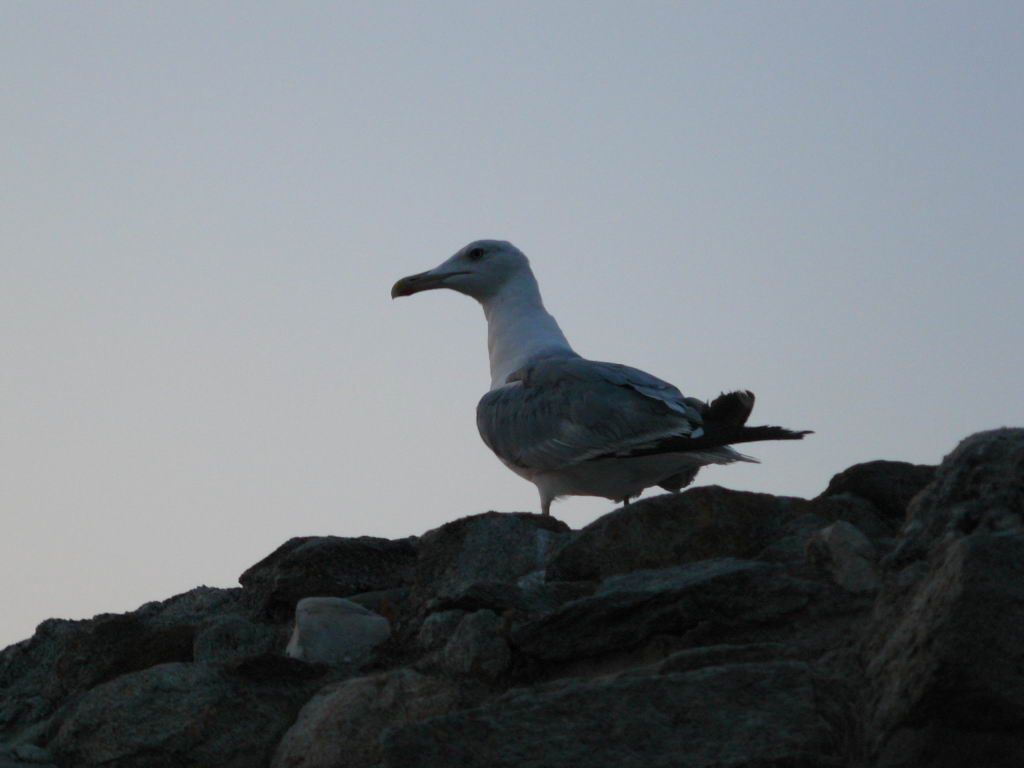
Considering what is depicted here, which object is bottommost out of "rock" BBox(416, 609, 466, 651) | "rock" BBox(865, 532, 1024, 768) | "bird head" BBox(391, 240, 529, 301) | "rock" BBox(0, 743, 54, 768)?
"rock" BBox(865, 532, 1024, 768)

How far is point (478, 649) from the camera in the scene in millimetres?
4250

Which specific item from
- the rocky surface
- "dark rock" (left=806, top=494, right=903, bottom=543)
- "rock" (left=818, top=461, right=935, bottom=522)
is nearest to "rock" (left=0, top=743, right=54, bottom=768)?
the rocky surface

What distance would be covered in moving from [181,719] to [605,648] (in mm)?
1313

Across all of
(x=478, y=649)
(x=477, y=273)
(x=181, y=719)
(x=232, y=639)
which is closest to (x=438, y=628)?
(x=478, y=649)

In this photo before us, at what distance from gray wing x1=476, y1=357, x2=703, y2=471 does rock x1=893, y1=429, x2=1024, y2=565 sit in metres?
4.37

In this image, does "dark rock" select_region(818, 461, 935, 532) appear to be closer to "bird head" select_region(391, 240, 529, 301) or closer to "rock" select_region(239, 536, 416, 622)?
"rock" select_region(239, 536, 416, 622)

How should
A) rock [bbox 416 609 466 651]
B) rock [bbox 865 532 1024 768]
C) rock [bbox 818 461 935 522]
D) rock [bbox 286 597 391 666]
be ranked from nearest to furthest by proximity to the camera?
rock [bbox 865 532 1024 768], rock [bbox 416 609 466 651], rock [bbox 286 597 391 666], rock [bbox 818 461 935 522]

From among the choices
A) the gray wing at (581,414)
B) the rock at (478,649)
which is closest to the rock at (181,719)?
the rock at (478,649)

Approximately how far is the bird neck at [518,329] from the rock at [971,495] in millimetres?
6099

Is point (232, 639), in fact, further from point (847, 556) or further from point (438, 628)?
point (847, 556)

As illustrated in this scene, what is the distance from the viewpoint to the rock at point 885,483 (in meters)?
5.42

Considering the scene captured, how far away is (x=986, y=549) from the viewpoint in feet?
10.7

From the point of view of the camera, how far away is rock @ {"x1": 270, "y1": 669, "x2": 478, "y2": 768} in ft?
13.0

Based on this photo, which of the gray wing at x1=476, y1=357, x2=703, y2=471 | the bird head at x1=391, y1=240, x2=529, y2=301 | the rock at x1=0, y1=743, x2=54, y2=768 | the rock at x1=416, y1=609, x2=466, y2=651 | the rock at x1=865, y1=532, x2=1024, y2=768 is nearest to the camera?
the rock at x1=865, y1=532, x2=1024, y2=768
